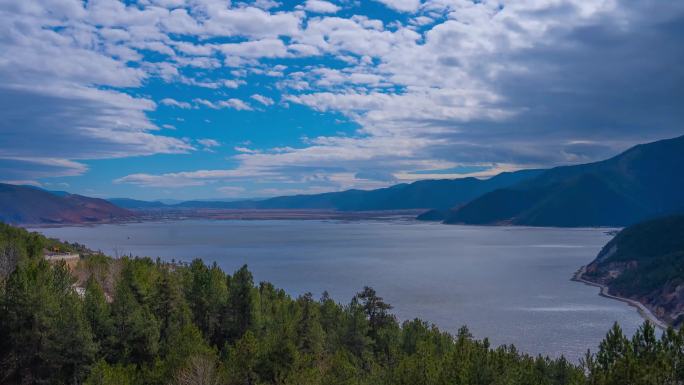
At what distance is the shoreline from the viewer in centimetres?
9338

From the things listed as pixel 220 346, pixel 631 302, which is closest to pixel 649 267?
pixel 631 302

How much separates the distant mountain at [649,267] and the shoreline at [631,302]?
1052mm

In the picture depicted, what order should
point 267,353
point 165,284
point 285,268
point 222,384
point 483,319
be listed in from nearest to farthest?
point 222,384
point 267,353
point 165,284
point 483,319
point 285,268

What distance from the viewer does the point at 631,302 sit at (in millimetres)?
110000

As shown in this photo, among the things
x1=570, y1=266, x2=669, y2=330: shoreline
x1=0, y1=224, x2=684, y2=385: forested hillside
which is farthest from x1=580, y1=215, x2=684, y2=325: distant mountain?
x1=0, y1=224, x2=684, y2=385: forested hillside

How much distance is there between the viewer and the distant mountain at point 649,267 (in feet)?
338

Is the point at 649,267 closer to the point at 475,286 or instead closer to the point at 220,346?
the point at 475,286

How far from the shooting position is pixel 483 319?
8650 centimetres

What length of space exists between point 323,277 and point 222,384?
104 meters

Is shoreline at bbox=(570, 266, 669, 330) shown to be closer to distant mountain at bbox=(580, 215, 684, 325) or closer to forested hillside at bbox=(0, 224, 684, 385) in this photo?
distant mountain at bbox=(580, 215, 684, 325)

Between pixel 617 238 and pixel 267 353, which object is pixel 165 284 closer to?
pixel 267 353

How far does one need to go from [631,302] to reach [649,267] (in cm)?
1906

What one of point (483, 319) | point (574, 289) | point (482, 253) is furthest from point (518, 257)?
point (483, 319)

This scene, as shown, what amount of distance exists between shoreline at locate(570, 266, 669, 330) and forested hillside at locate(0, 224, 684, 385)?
58716 millimetres
